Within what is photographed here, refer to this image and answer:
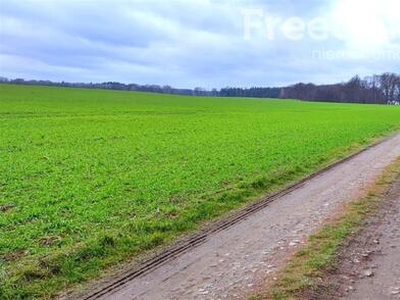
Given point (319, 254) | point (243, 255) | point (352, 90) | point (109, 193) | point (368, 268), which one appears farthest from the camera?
point (352, 90)

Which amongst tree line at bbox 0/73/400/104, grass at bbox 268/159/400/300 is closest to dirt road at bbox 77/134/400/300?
grass at bbox 268/159/400/300

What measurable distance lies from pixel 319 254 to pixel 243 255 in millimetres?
1070

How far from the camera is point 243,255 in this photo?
5996 mm

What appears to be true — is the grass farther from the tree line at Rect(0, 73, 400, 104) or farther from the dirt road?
the tree line at Rect(0, 73, 400, 104)

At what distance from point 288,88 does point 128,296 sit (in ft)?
592

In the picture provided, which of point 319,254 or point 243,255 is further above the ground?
point 319,254

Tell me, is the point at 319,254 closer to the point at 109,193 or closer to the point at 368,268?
the point at 368,268

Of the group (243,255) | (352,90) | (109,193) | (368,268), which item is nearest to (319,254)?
(368,268)

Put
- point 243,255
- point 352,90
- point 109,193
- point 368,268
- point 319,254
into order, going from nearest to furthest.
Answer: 1. point 368,268
2. point 319,254
3. point 243,255
4. point 109,193
5. point 352,90

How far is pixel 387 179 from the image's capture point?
11.7m

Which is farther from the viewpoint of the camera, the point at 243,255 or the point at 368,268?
the point at 243,255

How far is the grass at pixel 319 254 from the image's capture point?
479 centimetres

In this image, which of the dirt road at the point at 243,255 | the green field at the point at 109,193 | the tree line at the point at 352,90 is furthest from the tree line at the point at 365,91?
the dirt road at the point at 243,255

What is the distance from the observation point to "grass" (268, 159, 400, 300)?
15.7ft
